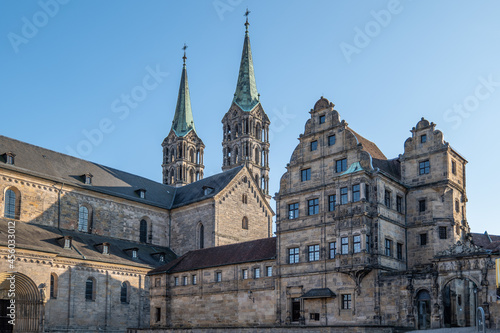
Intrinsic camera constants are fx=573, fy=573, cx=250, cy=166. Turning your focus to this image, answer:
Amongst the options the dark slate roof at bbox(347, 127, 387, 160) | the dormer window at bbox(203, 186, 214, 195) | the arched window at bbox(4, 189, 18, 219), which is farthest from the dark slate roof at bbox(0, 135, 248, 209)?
the dark slate roof at bbox(347, 127, 387, 160)

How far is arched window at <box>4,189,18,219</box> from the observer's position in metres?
51.5

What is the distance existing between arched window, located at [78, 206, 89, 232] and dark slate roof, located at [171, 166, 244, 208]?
426 inches

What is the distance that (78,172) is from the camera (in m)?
59.8

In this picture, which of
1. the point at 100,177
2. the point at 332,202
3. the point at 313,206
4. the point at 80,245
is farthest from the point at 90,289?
the point at 332,202

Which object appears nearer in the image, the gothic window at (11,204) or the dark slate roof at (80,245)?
the dark slate roof at (80,245)

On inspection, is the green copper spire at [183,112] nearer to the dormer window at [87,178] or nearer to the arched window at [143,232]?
the arched window at [143,232]

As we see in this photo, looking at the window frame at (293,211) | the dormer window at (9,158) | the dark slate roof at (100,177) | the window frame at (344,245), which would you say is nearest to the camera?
the window frame at (344,245)

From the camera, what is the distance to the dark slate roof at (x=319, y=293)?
38281 mm

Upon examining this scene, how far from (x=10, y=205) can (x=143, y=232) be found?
1575 cm

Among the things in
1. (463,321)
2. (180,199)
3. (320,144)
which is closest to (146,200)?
(180,199)

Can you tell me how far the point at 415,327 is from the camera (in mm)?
34188

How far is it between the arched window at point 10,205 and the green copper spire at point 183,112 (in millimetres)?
46631

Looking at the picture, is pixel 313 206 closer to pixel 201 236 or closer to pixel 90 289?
pixel 201 236

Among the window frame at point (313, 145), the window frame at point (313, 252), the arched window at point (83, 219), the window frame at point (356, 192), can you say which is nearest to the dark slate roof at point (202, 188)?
the arched window at point (83, 219)
